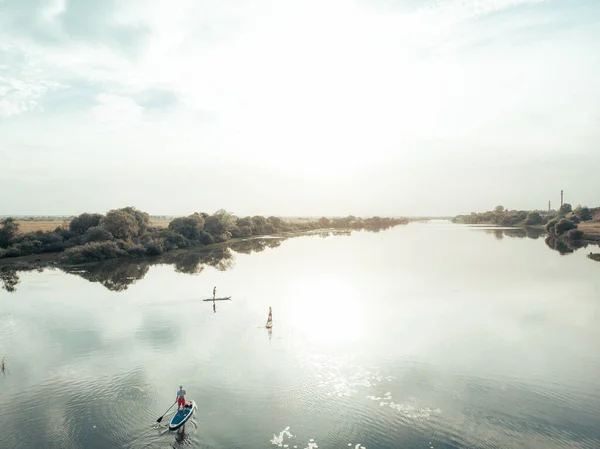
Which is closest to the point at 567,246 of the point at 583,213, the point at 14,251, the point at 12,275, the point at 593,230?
the point at 593,230

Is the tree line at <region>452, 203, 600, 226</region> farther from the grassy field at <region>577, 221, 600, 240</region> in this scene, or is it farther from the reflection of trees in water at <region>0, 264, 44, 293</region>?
the reflection of trees in water at <region>0, 264, 44, 293</region>

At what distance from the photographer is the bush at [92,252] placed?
2332 inches

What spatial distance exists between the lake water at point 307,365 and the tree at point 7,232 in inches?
945

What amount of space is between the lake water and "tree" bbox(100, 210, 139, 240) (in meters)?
26.3

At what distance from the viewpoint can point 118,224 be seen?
2756 inches

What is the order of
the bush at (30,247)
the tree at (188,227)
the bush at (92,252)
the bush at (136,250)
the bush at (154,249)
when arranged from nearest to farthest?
1. the bush at (92,252)
2. the bush at (30,247)
3. the bush at (136,250)
4. the bush at (154,249)
5. the tree at (188,227)

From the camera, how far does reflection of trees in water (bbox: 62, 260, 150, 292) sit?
45.3 metres

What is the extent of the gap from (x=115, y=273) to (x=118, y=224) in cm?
2101

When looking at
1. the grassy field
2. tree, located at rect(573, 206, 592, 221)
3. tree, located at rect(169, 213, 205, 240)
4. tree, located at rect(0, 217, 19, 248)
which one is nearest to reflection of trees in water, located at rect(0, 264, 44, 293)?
tree, located at rect(0, 217, 19, 248)

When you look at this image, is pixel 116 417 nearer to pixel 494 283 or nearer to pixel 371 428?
pixel 371 428

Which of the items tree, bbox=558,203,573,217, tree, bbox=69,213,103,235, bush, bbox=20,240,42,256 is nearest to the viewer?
bush, bbox=20,240,42,256

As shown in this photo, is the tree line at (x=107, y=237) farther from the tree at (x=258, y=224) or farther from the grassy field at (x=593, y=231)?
the grassy field at (x=593, y=231)

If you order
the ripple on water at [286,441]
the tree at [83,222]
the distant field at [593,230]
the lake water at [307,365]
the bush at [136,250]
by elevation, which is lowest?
the ripple on water at [286,441]

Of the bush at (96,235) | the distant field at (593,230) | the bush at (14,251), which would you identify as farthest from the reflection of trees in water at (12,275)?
the distant field at (593,230)
